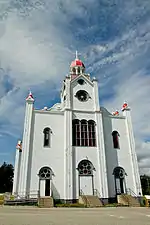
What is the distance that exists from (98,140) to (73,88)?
8.65m

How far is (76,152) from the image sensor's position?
24609mm

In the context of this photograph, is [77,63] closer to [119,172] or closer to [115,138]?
[115,138]

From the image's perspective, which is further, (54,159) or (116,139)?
(116,139)

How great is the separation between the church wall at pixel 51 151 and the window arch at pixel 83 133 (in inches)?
67.3

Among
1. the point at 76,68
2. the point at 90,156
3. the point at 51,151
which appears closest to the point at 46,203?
the point at 51,151

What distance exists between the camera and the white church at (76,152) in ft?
74.7

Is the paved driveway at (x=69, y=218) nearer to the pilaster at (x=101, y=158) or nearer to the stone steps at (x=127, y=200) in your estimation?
the stone steps at (x=127, y=200)

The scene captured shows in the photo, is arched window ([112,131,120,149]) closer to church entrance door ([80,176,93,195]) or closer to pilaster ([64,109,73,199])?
church entrance door ([80,176,93,195])

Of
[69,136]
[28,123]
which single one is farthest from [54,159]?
[28,123]

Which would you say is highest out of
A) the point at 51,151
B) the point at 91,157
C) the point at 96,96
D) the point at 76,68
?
the point at 76,68

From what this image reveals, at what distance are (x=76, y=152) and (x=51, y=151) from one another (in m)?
3.17

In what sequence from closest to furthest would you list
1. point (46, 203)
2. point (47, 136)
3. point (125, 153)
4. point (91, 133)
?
point (46, 203) → point (47, 136) → point (91, 133) → point (125, 153)

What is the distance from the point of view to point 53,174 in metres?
23.3

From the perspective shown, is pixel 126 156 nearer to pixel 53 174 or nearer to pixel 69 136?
pixel 69 136
